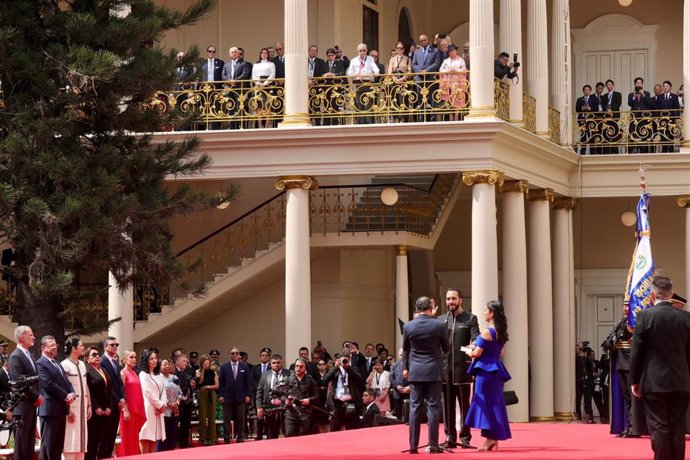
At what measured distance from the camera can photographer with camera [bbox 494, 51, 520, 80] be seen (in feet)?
85.9

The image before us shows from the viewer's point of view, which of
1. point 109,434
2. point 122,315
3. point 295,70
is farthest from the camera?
point 122,315

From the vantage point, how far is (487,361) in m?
16.9

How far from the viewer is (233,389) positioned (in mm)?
24922

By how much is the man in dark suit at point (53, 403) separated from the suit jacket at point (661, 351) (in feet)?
21.1

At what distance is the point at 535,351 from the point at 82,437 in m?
12.5

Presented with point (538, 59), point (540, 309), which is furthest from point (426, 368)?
point (538, 59)

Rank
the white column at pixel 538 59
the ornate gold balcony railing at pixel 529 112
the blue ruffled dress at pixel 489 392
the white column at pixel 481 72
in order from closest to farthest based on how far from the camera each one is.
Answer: the blue ruffled dress at pixel 489 392 → the white column at pixel 481 72 → the ornate gold balcony railing at pixel 529 112 → the white column at pixel 538 59

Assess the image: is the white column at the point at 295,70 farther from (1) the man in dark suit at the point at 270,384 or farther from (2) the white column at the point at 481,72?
(1) the man in dark suit at the point at 270,384

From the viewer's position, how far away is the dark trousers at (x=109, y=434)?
1916 cm

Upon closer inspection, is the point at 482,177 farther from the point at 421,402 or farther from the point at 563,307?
the point at 421,402

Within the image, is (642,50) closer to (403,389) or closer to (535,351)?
(535,351)

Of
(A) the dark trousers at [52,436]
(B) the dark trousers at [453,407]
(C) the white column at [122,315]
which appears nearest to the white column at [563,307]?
(C) the white column at [122,315]

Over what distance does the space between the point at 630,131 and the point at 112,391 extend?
14824mm

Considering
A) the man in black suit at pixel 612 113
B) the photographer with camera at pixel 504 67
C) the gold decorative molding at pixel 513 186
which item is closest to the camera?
the photographer with camera at pixel 504 67
